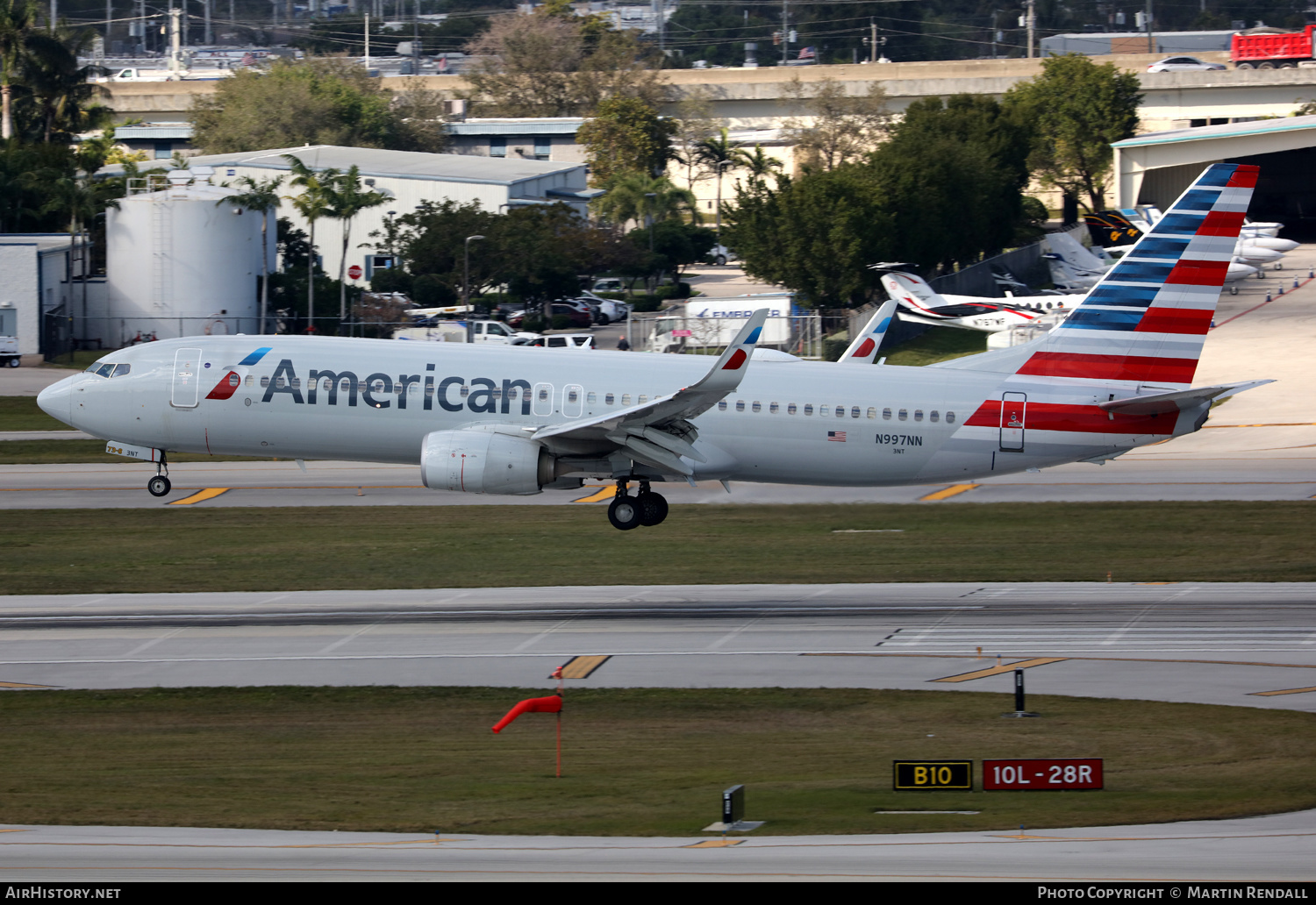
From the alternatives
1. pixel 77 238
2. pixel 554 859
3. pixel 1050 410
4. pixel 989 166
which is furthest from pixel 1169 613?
pixel 989 166

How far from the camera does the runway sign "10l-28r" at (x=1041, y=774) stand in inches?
1028

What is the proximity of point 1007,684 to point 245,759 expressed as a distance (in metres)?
17.9

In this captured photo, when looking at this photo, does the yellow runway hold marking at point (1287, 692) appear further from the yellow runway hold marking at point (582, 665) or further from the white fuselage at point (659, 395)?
the yellow runway hold marking at point (582, 665)

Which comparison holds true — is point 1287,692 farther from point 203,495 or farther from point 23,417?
point 23,417

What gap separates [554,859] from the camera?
2167 centimetres

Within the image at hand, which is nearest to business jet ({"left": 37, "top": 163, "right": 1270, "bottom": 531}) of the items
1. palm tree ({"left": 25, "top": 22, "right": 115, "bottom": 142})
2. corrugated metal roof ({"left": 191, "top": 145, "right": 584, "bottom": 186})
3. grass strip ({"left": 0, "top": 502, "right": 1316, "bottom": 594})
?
grass strip ({"left": 0, "top": 502, "right": 1316, "bottom": 594})

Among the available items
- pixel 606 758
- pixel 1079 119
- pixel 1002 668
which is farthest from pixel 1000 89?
pixel 606 758

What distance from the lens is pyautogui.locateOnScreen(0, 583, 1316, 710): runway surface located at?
35.3 m

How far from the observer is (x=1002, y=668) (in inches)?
1422

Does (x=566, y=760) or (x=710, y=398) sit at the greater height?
(x=710, y=398)

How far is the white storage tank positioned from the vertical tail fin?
69300 mm

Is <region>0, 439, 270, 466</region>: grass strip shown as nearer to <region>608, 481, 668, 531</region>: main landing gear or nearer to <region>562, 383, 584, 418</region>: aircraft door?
<region>562, 383, 584, 418</region>: aircraft door

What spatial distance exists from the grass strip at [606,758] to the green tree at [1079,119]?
445ft
